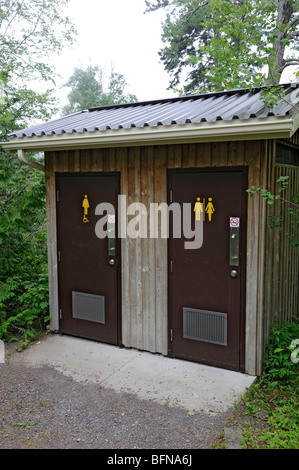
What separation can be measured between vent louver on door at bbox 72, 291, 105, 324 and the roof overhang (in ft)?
6.21

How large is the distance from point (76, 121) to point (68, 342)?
294 centimetres

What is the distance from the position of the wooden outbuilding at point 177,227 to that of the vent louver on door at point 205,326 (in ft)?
0.04

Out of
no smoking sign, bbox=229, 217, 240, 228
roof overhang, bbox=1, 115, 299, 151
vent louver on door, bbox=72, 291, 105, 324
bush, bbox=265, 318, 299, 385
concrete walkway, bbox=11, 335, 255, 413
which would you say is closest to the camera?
roof overhang, bbox=1, 115, 299, 151

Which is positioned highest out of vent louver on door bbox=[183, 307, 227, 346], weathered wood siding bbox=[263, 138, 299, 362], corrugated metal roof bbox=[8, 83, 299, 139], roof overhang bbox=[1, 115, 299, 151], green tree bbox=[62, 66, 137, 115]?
green tree bbox=[62, 66, 137, 115]

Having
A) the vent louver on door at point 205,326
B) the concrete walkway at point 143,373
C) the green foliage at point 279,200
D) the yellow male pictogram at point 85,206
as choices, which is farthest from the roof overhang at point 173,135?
the concrete walkway at point 143,373

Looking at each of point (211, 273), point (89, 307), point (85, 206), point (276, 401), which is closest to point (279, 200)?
point (211, 273)

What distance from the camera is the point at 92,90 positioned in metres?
32.5

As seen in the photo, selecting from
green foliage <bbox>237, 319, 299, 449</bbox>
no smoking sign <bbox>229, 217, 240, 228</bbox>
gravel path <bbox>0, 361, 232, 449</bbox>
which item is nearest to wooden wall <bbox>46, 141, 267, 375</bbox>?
no smoking sign <bbox>229, 217, 240, 228</bbox>

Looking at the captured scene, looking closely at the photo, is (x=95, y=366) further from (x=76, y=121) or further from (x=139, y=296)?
(x=76, y=121)

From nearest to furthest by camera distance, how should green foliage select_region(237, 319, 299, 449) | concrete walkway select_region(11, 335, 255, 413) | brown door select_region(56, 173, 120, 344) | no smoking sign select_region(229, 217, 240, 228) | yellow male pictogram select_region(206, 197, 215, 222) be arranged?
green foliage select_region(237, 319, 299, 449) < concrete walkway select_region(11, 335, 255, 413) < no smoking sign select_region(229, 217, 240, 228) < yellow male pictogram select_region(206, 197, 215, 222) < brown door select_region(56, 173, 120, 344)

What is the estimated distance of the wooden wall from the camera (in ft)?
13.5

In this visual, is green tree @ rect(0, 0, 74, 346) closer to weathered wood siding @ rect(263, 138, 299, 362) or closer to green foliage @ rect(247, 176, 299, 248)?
weathered wood siding @ rect(263, 138, 299, 362)

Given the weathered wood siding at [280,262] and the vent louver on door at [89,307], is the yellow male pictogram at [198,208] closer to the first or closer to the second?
the weathered wood siding at [280,262]
